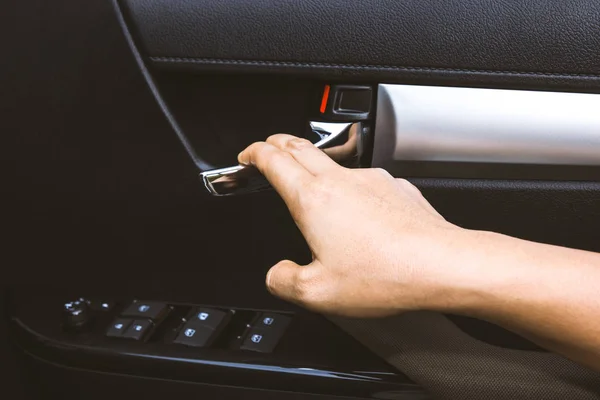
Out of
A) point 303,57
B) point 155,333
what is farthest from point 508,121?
point 155,333

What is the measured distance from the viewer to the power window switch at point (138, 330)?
0.95 m

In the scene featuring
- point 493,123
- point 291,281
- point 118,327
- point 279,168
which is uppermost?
point 493,123

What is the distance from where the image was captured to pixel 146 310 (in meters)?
0.99

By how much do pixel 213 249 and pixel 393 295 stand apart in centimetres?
35

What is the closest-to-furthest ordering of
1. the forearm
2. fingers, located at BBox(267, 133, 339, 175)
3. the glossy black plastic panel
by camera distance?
1. the forearm
2. fingers, located at BBox(267, 133, 339, 175)
3. the glossy black plastic panel

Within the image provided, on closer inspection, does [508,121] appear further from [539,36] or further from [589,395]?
[589,395]

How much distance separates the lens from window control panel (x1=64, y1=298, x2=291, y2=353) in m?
0.94

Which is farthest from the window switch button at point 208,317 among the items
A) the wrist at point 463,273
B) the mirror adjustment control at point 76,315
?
the wrist at point 463,273

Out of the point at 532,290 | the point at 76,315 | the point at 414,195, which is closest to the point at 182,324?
the point at 76,315

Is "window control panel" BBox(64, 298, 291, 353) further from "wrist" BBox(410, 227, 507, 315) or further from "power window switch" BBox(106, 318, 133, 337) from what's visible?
"wrist" BBox(410, 227, 507, 315)

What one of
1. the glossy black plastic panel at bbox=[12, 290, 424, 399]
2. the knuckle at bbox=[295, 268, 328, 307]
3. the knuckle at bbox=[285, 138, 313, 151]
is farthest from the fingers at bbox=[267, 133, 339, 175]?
the glossy black plastic panel at bbox=[12, 290, 424, 399]

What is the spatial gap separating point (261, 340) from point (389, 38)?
0.39 meters

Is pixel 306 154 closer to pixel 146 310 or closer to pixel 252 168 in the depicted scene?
pixel 252 168

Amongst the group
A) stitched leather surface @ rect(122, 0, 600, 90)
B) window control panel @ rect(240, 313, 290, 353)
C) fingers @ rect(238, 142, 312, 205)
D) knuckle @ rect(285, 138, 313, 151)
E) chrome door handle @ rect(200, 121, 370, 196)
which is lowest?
window control panel @ rect(240, 313, 290, 353)
